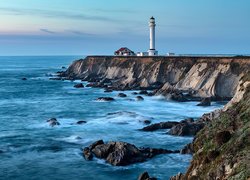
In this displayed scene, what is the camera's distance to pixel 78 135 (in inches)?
1586

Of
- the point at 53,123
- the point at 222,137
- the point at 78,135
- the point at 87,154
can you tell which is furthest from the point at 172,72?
the point at 222,137

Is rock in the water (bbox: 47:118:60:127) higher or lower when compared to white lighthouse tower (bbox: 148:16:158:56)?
lower

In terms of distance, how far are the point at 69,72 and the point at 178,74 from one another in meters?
52.2

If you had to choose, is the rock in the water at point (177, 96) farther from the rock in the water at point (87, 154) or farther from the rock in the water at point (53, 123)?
the rock in the water at point (87, 154)

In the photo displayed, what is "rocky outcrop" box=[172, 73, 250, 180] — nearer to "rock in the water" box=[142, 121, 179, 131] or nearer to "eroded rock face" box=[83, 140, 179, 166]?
"eroded rock face" box=[83, 140, 179, 166]

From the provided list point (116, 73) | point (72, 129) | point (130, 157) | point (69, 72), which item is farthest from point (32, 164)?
point (69, 72)

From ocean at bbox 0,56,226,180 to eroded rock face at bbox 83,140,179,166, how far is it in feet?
1.97

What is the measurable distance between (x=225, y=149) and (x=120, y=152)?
13728 mm

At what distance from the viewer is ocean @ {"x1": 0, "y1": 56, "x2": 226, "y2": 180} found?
29398 mm

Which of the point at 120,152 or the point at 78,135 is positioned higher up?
the point at 120,152

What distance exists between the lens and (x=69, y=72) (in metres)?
125

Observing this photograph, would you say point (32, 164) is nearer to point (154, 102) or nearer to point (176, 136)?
point (176, 136)

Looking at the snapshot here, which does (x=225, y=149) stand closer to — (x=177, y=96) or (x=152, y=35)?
(x=177, y=96)

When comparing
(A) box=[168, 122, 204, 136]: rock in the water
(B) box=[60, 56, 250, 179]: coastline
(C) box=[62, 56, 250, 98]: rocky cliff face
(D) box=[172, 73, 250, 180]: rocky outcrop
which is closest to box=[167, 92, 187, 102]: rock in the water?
(B) box=[60, 56, 250, 179]: coastline
